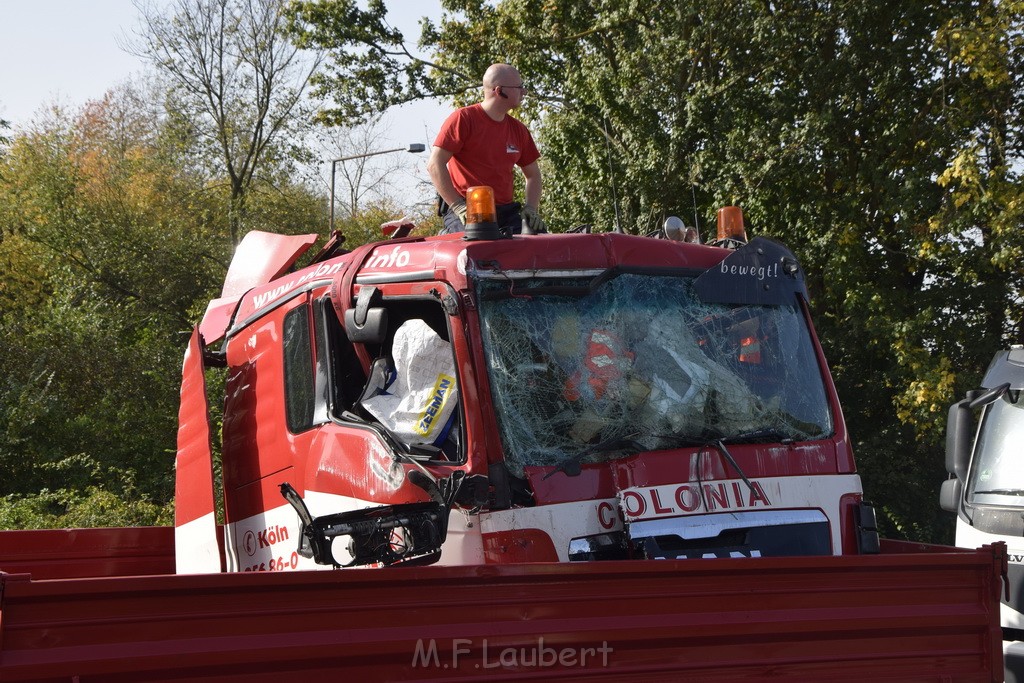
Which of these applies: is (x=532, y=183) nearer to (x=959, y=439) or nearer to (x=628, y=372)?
(x=628, y=372)

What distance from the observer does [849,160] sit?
1592 cm

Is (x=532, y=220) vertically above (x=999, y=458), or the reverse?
(x=532, y=220)

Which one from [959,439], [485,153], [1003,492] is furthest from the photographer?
[959,439]

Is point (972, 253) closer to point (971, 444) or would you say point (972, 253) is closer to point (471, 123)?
point (971, 444)

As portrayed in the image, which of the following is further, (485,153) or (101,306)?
(101,306)

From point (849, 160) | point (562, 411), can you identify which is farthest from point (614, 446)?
point (849, 160)

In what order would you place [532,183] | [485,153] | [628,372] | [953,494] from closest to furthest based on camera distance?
[628,372] < [485,153] < [532,183] < [953,494]

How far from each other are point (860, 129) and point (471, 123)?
1122 centimetres

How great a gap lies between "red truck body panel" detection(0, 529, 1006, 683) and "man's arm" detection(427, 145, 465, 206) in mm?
2959

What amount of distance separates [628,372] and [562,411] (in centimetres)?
35

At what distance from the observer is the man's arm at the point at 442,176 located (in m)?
6.05

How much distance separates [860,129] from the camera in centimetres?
1594

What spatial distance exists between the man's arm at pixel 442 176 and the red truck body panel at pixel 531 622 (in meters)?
2.96

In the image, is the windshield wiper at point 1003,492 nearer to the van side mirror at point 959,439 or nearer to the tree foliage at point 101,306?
the van side mirror at point 959,439
